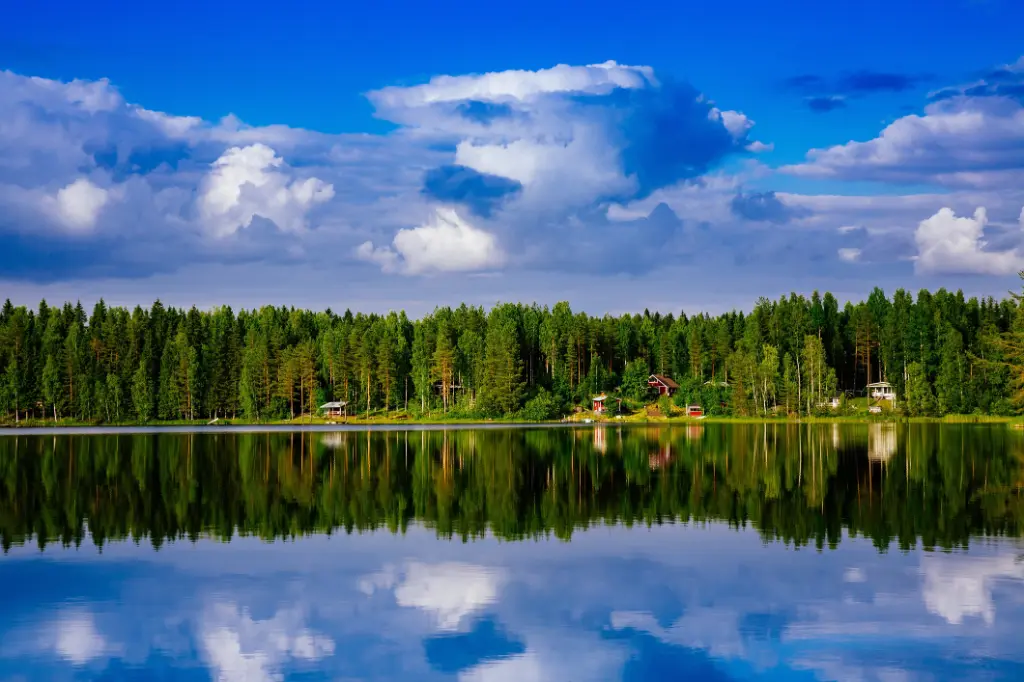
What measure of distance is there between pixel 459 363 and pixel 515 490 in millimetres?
131636

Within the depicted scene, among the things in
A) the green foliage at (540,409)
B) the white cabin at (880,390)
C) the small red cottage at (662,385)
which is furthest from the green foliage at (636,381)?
the white cabin at (880,390)

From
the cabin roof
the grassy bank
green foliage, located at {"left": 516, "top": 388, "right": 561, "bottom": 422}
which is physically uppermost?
the cabin roof

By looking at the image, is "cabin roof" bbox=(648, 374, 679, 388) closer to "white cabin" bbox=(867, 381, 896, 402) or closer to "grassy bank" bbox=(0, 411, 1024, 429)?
"grassy bank" bbox=(0, 411, 1024, 429)

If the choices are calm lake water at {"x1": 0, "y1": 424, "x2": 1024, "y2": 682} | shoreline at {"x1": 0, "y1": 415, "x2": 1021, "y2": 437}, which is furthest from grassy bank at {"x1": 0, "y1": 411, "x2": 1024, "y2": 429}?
calm lake water at {"x1": 0, "y1": 424, "x2": 1024, "y2": 682}

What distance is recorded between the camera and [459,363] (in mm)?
181500

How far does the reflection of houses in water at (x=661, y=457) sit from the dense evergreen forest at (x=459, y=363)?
267 feet

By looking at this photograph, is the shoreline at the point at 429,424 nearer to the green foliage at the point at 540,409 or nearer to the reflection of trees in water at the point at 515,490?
the green foliage at the point at 540,409

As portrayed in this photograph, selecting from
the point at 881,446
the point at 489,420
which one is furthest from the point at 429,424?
the point at 881,446

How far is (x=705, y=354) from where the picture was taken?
190 metres

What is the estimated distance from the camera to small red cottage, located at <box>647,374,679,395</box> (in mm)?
187913

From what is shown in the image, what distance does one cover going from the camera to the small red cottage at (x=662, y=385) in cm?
18791

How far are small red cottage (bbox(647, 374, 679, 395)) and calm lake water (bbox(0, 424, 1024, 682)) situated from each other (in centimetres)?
13024

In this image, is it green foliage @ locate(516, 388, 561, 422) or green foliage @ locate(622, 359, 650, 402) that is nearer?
green foliage @ locate(516, 388, 561, 422)

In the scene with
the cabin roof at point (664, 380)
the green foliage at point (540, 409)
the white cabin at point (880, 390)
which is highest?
the cabin roof at point (664, 380)
